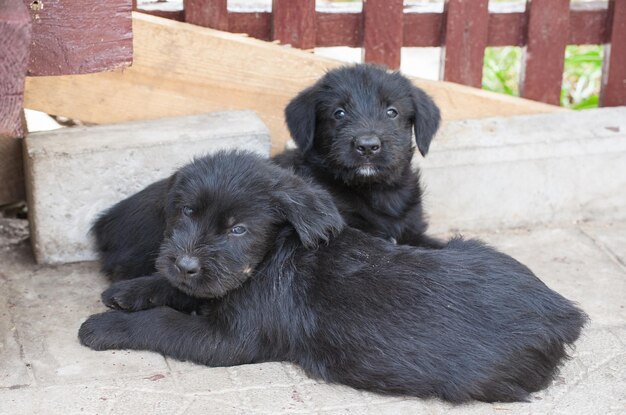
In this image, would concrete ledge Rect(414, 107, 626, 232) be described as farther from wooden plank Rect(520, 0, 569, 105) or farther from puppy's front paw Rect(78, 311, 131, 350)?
puppy's front paw Rect(78, 311, 131, 350)

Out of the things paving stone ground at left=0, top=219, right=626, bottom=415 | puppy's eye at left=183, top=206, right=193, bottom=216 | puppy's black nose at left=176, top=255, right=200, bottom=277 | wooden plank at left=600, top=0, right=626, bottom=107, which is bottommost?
paving stone ground at left=0, top=219, right=626, bottom=415

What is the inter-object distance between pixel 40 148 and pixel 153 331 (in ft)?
4.18

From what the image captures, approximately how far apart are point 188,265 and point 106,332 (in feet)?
1.71

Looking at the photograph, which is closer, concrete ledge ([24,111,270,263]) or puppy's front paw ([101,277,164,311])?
puppy's front paw ([101,277,164,311])

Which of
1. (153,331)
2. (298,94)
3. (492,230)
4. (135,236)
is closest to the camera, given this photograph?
(153,331)

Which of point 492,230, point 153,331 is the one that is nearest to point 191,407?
point 153,331

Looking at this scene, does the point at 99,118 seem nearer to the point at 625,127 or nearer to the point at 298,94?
the point at 298,94

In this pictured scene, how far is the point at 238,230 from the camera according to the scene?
384 centimetres

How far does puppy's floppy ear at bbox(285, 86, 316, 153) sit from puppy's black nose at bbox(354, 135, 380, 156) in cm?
34

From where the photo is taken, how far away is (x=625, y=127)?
553 cm

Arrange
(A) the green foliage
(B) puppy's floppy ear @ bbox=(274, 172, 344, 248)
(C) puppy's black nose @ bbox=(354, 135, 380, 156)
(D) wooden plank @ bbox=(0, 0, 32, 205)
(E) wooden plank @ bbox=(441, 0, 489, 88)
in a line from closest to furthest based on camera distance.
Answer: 1. (D) wooden plank @ bbox=(0, 0, 32, 205)
2. (B) puppy's floppy ear @ bbox=(274, 172, 344, 248)
3. (C) puppy's black nose @ bbox=(354, 135, 380, 156)
4. (E) wooden plank @ bbox=(441, 0, 489, 88)
5. (A) the green foliage

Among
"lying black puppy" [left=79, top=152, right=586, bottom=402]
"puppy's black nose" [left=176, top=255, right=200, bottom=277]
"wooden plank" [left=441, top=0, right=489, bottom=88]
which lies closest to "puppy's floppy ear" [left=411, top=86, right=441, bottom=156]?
"wooden plank" [left=441, top=0, right=489, bottom=88]

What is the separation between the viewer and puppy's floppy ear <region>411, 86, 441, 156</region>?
483cm

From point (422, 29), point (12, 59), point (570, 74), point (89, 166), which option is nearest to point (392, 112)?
point (422, 29)
